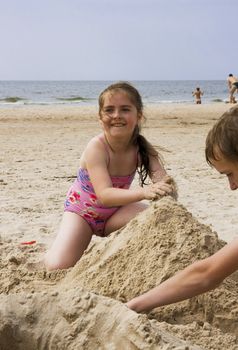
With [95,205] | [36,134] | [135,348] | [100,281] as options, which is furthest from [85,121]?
[135,348]

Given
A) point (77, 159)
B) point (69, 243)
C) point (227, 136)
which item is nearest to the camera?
point (227, 136)

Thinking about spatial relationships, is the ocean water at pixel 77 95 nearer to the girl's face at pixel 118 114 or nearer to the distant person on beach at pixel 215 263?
the girl's face at pixel 118 114

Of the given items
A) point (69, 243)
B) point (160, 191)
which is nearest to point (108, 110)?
point (160, 191)

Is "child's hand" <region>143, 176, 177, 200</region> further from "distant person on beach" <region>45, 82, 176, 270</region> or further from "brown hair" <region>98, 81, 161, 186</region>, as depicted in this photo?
"brown hair" <region>98, 81, 161, 186</region>

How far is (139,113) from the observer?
404 centimetres

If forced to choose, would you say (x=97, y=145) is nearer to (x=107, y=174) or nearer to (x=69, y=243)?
(x=107, y=174)

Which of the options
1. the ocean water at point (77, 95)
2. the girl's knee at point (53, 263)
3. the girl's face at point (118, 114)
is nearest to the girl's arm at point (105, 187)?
the girl's face at point (118, 114)

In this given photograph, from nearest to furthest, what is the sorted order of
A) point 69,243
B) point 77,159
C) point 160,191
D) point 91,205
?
point 160,191
point 69,243
point 91,205
point 77,159

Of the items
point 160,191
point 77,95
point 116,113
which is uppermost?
point 116,113

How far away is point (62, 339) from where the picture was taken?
7.11ft

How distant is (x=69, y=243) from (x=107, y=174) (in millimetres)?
518

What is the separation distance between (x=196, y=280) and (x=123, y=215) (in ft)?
5.46

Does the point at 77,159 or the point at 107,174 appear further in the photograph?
the point at 77,159

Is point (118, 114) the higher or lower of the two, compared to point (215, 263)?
higher
